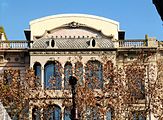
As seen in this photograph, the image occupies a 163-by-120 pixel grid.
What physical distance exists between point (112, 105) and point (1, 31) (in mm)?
16746

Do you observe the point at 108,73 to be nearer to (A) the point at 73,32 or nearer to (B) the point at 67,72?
(B) the point at 67,72

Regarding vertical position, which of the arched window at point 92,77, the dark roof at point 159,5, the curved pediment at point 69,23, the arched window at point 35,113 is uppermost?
A: the curved pediment at point 69,23

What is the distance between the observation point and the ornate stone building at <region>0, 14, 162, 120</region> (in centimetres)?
3978

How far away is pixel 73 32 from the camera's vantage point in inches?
1660

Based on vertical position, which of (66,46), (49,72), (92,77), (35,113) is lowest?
(35,113)

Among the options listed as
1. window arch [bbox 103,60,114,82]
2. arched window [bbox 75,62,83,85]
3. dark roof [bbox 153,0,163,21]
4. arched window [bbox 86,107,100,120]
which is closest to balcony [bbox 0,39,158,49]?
arched window [bbox 75,62,83,85]

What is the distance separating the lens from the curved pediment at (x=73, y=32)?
4181cm

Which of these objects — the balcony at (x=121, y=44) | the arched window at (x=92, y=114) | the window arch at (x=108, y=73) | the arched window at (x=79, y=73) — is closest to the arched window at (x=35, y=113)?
the arched window at (x=79, y=73)

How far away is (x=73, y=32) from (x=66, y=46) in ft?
7.43

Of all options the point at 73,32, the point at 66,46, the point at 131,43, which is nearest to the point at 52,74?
the point at 66,46

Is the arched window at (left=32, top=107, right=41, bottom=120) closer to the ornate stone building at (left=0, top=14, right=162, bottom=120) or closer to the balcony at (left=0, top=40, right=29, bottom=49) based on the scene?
the ornate stone building at (left=0, top=14, right=162, bottom=120)

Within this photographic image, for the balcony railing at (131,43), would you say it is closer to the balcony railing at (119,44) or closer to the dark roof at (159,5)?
the balcony railing at (119,44)

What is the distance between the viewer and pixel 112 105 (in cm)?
3300

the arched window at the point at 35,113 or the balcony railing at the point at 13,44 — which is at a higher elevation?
the balcony railing at the point at 13,44
